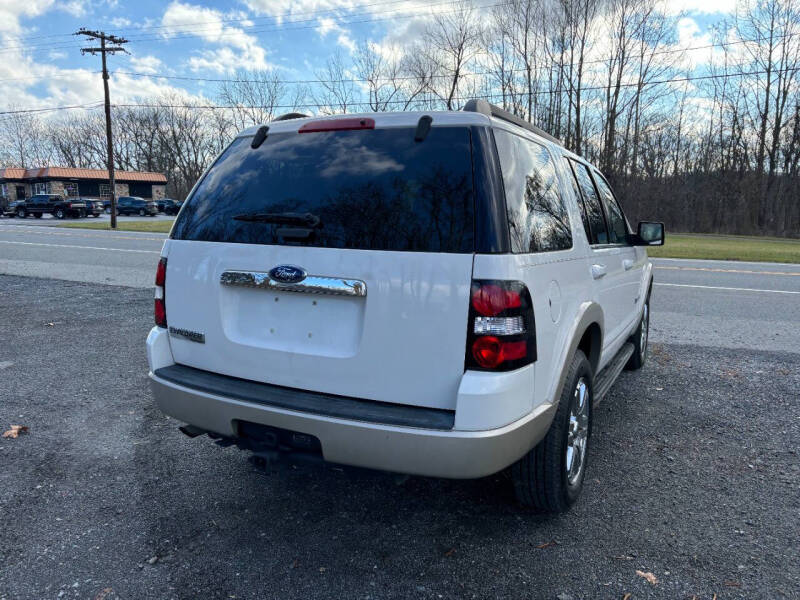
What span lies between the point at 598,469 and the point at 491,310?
178cm

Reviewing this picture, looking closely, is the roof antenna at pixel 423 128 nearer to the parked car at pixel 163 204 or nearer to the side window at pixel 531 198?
the side window at pixel 531 198

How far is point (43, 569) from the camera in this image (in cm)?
235

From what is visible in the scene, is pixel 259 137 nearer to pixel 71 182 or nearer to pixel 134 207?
pixel 134 207

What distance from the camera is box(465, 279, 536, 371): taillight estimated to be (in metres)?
2.08

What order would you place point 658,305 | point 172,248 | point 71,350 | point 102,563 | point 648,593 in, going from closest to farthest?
point 648,593 < point 102,563 < point 172,248 < point 71,350 < point 658,305

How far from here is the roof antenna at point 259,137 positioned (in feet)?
8.93

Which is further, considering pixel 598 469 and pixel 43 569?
pixel 598 469

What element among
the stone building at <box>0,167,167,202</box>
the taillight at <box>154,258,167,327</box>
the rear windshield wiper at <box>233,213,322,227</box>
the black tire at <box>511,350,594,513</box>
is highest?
the stone building at <box>0,167,167,202</box>

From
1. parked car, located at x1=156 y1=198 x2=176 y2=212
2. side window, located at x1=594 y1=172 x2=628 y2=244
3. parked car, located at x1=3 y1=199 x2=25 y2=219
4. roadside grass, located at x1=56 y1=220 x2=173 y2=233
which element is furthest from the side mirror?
parked car, located at x1=156 y1=198 x2=176 y2=212

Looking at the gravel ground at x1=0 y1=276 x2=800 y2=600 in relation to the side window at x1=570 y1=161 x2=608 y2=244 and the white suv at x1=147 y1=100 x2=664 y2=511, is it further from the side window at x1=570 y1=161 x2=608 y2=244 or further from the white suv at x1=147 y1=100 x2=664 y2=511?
the side window at x1=570 y1=161 x2=608 y2=244

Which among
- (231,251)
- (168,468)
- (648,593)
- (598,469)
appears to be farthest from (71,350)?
(648,593)

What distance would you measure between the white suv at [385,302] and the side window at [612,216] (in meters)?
1.23

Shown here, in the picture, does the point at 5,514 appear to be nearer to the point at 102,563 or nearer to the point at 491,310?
the point at 102,563

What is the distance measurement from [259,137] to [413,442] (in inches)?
65.0
